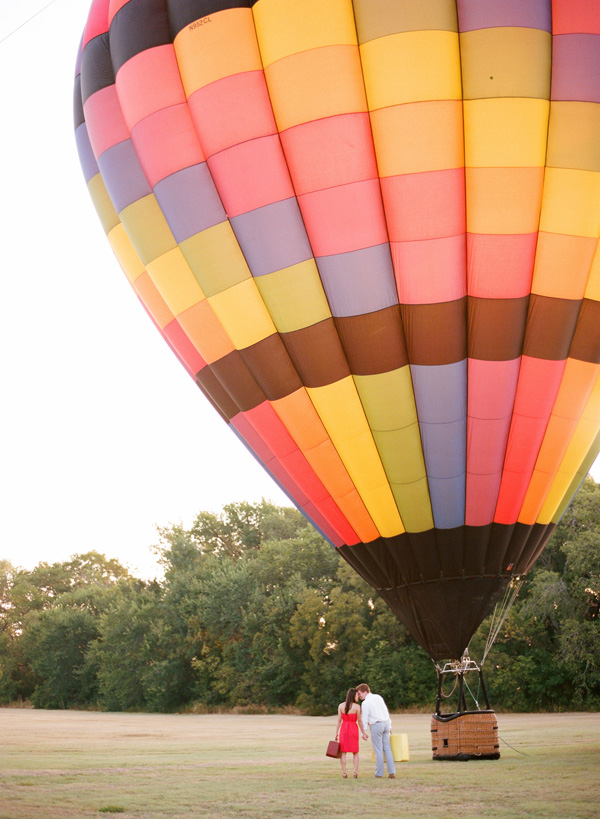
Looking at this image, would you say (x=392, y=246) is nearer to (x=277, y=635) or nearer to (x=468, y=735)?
(x=468, y=735)

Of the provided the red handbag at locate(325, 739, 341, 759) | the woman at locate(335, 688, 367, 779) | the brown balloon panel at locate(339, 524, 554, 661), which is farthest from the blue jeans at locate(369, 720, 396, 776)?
the brown balloon panel at locate(339, 524, 554, 661)

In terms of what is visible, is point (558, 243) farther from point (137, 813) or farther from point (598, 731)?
point (598, 731)

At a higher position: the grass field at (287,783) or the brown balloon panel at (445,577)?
the brown balloon panel at (445,577)

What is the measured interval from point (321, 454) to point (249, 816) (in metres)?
3.35

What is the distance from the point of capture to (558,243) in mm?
7379

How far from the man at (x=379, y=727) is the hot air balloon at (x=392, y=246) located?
0.87 m

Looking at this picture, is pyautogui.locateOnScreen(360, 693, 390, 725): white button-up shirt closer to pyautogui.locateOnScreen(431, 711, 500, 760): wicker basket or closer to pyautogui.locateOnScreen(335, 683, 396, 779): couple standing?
pyautogui.locateOnScreen(335, 683, 396, 779): couple standing

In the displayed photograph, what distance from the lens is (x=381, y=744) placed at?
7.98m

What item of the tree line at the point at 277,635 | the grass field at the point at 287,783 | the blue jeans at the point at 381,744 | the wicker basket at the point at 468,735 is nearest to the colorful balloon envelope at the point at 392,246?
the blue jeans at the point at 381,744

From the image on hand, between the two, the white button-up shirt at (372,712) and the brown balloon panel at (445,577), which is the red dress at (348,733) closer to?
the white button-up shirt at (372,712)

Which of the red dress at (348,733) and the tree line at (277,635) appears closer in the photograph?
the red dress at (348,733)

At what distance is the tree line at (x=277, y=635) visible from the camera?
23.0 metres

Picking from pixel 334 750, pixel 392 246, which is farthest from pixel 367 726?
pixel 392 246

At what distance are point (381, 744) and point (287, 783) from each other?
3.14 feet
